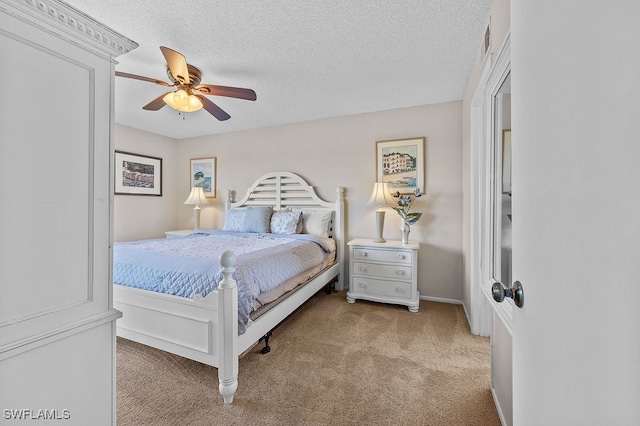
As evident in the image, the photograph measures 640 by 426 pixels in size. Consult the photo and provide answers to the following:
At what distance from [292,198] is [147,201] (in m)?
2.41

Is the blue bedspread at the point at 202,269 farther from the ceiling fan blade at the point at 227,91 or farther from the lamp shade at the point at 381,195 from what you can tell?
the ceiling fan blade at the point at 227,91

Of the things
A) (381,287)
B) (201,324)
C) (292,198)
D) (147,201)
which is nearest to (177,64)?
(201,324)

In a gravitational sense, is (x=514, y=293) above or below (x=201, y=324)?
above

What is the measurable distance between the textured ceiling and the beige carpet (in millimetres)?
2305

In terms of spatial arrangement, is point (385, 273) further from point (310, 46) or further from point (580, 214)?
point (580, 214)

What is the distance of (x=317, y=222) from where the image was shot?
336 cm

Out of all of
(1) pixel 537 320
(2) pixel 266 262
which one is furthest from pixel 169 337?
(1) pixel 537 320

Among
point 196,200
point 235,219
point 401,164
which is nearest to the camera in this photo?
point 401,164

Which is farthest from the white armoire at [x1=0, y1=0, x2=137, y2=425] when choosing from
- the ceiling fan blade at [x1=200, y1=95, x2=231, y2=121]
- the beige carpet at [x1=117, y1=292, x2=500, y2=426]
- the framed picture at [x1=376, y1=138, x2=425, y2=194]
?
the framed picture at [x1=376, y1=138, x2=425, y2=194]

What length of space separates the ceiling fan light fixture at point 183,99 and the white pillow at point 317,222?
179cm

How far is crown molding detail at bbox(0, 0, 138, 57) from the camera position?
0.62m

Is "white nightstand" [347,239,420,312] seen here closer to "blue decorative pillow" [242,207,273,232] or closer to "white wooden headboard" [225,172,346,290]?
"white wooden headboard" [225,172,346,290]

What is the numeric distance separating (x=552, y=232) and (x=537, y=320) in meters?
0.20

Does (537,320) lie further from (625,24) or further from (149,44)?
(149,44)
